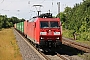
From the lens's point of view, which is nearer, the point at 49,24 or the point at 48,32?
the point at 48,32

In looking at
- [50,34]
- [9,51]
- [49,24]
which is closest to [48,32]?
[50,34]

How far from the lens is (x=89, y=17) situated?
43.2 m

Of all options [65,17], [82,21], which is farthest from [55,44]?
[65,17]

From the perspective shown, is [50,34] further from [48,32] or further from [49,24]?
[49,24]

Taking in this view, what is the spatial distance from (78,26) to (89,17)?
6125 mm

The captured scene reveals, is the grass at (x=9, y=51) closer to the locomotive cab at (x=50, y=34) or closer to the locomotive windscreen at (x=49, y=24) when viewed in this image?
the locomotive cab at (x=50, y=34)

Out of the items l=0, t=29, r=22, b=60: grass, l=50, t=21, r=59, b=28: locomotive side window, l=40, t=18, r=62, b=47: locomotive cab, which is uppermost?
l=50, t=21, r=59, b=28: locomotive side window

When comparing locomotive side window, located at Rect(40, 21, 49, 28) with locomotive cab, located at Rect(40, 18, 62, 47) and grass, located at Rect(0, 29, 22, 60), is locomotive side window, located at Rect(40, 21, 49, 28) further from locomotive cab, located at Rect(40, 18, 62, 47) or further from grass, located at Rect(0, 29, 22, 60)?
grass, located at Rect(0, 29, 22, 60)

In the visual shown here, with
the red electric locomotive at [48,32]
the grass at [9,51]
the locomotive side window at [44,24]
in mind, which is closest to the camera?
the grass at [9,51]

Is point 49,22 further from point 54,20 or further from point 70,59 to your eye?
point 70,59

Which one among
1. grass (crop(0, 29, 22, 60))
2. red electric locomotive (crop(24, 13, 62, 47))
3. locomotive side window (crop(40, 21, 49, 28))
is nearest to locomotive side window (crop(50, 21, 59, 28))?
red electric locomotive (crop(24, 13, 62, 47))

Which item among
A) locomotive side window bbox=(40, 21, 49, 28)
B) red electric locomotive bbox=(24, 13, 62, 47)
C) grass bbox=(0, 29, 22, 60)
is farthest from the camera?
locomotive side window bbox=(40, 21, 49, 28)

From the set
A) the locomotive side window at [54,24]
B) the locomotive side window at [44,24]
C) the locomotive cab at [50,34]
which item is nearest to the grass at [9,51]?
the locomotive cab at [50,34]

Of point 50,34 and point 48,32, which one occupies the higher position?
point 48,32
